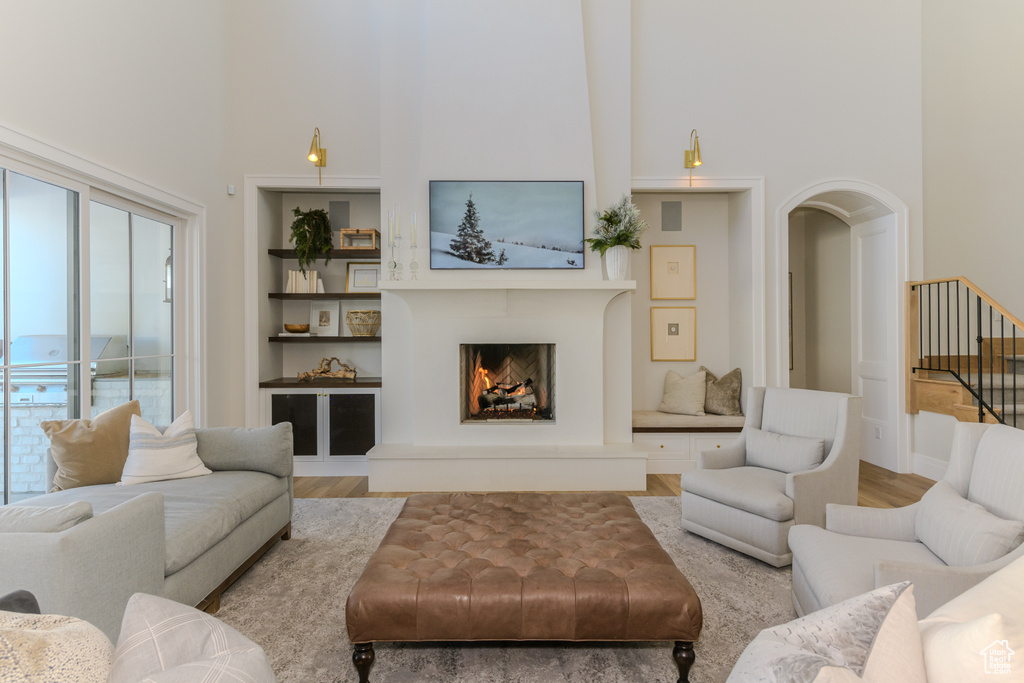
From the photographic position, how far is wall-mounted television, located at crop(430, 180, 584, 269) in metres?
4.57

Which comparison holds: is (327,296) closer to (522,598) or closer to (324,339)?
(324,339)

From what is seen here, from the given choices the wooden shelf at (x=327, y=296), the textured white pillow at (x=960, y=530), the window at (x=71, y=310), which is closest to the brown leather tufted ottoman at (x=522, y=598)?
the textured white pillow at (x=960, y=530)

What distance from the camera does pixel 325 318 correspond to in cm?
544

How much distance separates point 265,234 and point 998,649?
18.1ft

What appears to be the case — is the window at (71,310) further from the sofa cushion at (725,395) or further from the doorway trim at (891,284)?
the doorway trim at (891,284)

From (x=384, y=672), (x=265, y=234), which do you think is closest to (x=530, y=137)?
(x=265, y=234)

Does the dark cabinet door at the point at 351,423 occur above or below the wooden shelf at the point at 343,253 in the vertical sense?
below

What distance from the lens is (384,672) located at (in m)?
2.03

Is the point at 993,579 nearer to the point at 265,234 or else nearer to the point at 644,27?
the point at 644,27

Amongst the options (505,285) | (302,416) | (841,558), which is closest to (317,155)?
(505,285)

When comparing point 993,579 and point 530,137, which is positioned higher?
point 530,137

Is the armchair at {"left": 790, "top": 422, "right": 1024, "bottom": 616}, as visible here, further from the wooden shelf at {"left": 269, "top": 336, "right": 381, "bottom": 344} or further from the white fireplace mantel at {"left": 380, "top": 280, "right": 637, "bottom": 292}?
the wooden shelf at {"left": 269, "top": 336, "right": 381, "bottom": 344}

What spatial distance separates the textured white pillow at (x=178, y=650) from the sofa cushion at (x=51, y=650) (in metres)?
0.04

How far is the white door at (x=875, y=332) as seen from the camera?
5008 mm
